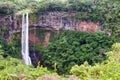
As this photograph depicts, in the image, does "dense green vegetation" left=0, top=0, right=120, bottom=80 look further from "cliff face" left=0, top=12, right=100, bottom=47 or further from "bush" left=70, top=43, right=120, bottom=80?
"bush" left=70, top=43, right=120, bottom=80

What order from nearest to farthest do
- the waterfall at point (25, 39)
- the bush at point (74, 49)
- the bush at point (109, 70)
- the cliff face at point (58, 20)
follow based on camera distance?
1. the bush at point (109, 70)
2. the bush at point (74, 49)
3. the waterfall at point (25, 39)
4. the cliff face at point (58, 20)

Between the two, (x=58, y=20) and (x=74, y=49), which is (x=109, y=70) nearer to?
(x=74, y=49)

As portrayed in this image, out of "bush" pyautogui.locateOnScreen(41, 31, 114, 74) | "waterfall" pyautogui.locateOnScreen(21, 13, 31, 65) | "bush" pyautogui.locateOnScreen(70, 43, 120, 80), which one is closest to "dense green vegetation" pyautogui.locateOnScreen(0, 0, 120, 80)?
"bush" pyautogui.locateOnScreen(41, 31, 114, 74)

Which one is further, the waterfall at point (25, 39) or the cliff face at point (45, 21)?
the cliff face at point (45, 21)

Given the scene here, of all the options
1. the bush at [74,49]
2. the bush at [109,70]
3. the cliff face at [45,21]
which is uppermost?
the bush at [109,70]

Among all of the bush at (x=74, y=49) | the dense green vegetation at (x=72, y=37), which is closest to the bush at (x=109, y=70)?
the bush at (x=74, y=49)

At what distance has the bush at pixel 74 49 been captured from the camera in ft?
70.1

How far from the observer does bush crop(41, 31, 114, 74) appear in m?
21.4

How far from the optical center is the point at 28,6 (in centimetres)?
2409

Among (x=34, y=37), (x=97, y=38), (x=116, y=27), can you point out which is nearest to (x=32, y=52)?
(x=34, y=37)

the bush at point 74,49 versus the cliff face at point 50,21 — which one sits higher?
the cliff face at point 50,21

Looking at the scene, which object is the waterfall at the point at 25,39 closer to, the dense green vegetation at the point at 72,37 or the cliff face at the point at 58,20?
the dense green vegetation at the point at 72,37

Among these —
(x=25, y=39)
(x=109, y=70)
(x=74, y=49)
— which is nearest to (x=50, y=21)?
(x=25, y=39)

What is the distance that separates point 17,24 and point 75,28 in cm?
455
